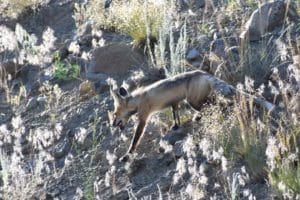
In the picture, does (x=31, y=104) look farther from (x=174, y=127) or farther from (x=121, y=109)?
(x=174, y=127)

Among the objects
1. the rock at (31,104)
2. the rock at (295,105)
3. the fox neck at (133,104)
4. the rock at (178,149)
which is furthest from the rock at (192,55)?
the rock at (295,105)

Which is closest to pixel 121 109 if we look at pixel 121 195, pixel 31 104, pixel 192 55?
pixel 192 55

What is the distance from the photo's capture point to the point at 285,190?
18.1 feet

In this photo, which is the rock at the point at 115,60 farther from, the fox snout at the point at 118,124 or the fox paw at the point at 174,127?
the fox paw at the point at 174,127

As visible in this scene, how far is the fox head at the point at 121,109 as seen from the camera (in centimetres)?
831

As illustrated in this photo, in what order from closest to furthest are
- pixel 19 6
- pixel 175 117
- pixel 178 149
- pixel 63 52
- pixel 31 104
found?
pixel 178 149, pixel 175 117, pixel 31 104, pixel 63 52, pixel 19 6

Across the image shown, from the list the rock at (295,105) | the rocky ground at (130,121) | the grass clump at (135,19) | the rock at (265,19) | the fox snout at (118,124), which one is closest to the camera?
the rock at (295,105)

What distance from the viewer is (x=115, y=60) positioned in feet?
32.2

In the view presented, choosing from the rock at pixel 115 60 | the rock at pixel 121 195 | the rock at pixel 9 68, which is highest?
the rock at pixel 115 60

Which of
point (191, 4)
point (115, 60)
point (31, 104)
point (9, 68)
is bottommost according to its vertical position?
point (31, 104)

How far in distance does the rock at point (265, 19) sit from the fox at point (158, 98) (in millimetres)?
1327

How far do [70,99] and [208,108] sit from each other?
2.70 m

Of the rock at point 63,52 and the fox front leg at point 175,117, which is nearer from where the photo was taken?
the fox front leg at point 175,117

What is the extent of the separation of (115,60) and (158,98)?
6.01 feet
